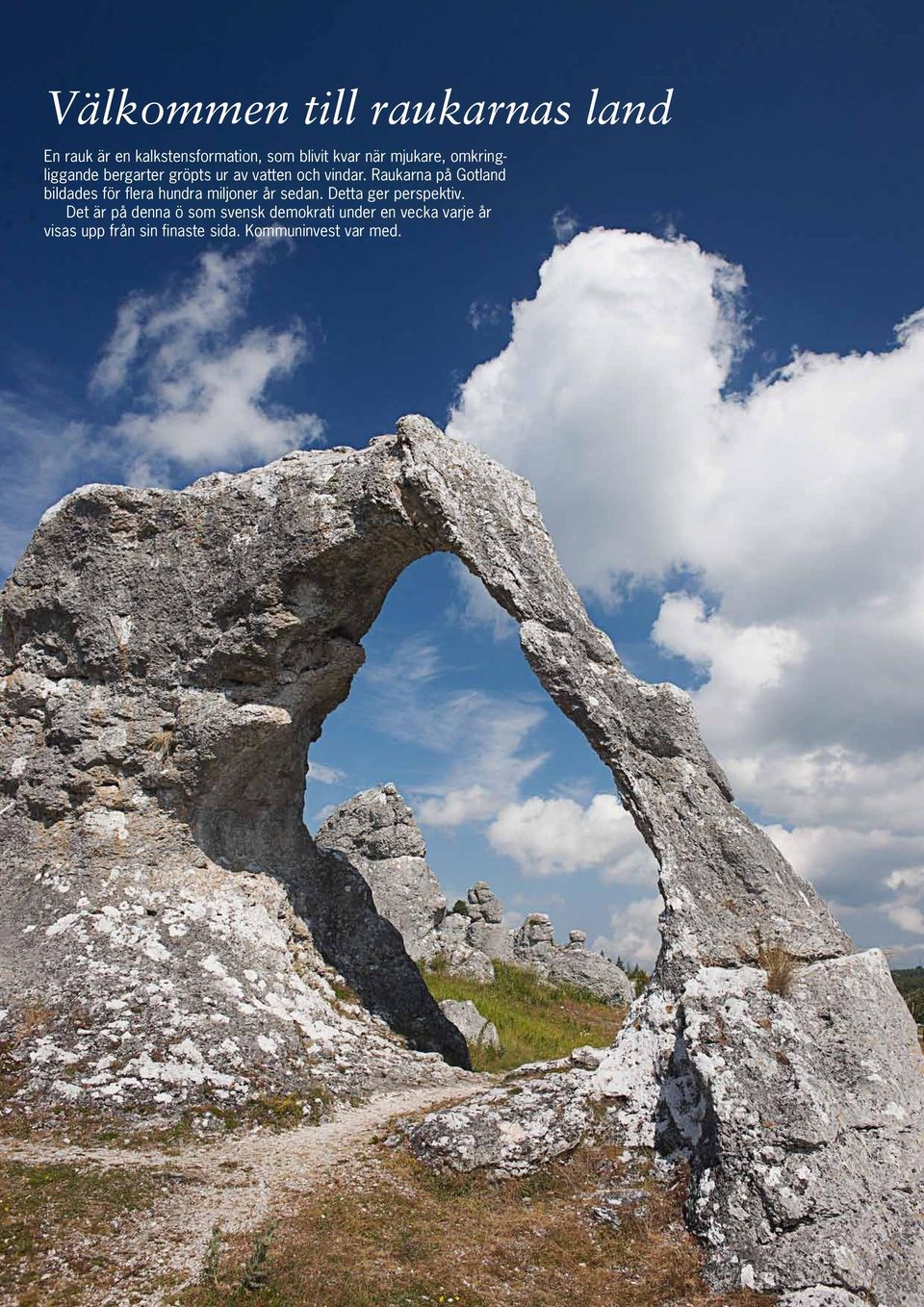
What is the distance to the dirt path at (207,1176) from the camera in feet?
18.8

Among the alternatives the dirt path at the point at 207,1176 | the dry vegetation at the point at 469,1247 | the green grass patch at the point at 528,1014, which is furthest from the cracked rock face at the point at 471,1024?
→ the dry vegetation at the point at 469,1247

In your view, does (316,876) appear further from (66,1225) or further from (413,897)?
(413,897)

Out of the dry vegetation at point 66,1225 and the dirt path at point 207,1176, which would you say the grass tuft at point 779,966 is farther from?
the dry vegetation at point 66,1225

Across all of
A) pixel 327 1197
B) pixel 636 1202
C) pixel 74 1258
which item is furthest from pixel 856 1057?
pixel 74 1258

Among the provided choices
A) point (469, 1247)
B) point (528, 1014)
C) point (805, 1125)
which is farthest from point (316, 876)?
point (528, 1014)

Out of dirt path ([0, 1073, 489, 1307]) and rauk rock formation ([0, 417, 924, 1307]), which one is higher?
rauk rock formation ([0, 417, 924, 1307])

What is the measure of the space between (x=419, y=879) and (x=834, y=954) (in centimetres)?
1856

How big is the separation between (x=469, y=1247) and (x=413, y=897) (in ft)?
63.5

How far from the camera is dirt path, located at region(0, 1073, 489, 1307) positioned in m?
5.73

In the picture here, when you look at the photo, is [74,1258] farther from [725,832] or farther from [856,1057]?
[725,832]

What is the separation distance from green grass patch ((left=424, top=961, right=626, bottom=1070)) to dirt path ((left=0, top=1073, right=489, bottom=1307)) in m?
6.46

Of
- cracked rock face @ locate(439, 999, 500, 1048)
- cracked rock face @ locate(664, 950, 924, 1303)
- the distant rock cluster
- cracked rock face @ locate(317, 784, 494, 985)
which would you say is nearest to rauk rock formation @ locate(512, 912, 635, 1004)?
the distant rock cluster

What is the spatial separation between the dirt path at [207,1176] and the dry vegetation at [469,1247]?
0.28m

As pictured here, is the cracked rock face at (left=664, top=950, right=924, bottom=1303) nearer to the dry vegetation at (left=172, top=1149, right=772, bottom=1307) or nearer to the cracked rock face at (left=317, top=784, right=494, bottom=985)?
the dry vegetation at (left=172, top=1149, right=772, bottom=1307)
